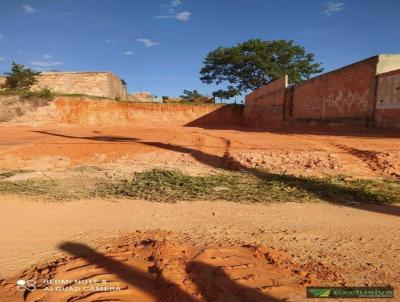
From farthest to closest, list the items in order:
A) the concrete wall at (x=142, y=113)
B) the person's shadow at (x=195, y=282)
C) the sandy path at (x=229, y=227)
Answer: the concrete wall at (x=142, y=113), the sandy path at (x=229, y=227), the person's shadow at (x=195, y=282)

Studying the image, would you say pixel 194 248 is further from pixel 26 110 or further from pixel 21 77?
pixel 21 77

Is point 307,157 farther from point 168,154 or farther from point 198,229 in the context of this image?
point 198,229

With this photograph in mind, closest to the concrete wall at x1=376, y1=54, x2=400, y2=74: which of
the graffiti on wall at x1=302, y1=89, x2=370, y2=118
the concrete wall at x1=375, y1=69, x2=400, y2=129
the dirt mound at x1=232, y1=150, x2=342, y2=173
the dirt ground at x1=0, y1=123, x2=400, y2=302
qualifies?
the concrete wall at x1=375, y1=69, x2=400, y2=129

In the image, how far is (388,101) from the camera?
36.9 feet

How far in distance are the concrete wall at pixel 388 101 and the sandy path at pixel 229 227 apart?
7.43 meters

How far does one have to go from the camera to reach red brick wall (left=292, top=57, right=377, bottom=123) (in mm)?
12297

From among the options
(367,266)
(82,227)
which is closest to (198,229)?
(82,227)

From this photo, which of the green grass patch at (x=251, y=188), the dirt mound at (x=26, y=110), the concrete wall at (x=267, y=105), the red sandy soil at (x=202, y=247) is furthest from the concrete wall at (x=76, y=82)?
the red sandy soil at (x=202, y=247)

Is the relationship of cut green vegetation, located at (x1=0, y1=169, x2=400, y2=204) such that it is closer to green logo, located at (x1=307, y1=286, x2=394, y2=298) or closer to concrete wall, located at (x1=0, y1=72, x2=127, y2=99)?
green logo, located at (x1=307, y1=286, x2=394, y2=298)

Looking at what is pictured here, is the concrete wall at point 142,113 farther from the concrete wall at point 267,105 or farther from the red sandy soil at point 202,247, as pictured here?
the red sandy soil at point 202,247

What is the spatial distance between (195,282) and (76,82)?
3205 cm

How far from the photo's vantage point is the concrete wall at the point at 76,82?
3125cm

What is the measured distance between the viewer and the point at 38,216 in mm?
4449

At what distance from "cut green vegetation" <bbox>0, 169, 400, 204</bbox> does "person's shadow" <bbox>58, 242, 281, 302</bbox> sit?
2.34m
